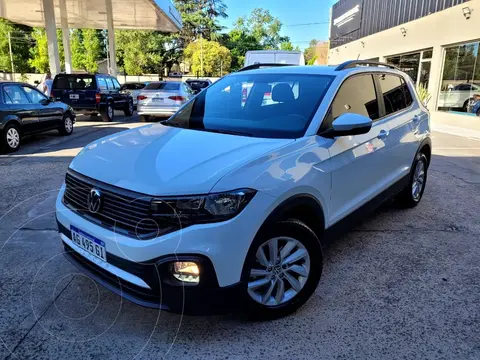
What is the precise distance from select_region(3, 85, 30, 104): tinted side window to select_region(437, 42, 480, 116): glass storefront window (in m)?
15.0

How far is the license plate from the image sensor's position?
250 centimetres

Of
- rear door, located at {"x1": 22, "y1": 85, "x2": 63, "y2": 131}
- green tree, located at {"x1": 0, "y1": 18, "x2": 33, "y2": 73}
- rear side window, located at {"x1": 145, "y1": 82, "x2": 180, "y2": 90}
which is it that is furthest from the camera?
green tree, located at {"x1": 0, "y1": 18, "x2": 33, "y2": 73}

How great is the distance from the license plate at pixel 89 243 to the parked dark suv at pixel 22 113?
7.08 metres

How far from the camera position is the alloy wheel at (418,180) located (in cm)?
512

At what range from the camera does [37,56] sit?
53.5 metres

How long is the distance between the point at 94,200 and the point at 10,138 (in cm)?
743

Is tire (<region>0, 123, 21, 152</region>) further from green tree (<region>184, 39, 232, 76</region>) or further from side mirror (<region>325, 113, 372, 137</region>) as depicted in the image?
green tree (<region>184, 39, 232, 76</region>)

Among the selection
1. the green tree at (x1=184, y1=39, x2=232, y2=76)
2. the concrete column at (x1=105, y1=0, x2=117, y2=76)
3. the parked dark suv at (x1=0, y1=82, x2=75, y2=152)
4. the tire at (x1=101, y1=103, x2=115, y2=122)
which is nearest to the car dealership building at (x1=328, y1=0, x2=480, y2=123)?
the tire at (x1=101, y1=103, x2=115, y2=122)

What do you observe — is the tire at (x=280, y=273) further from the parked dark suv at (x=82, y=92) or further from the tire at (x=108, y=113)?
the tire at (x=108, y=113)

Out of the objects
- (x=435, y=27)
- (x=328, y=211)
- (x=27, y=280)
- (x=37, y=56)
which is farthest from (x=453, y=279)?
(x=37, y=56)

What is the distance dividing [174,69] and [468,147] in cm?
5678

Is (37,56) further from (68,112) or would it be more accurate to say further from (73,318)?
(73,318)

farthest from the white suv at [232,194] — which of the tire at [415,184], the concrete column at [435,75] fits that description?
the concrete column at [435,75]

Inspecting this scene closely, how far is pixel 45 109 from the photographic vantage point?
10.0 m
